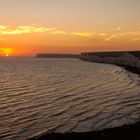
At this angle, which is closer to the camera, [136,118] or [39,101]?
[136,118]

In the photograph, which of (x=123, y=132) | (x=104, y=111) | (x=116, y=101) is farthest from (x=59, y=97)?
(x=123, y=132)

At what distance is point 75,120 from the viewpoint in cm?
1908

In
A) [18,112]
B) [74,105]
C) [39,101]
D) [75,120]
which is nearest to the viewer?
[75,120]

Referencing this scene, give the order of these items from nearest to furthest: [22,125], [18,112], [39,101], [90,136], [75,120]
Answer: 1. [90,136]
2. [22,125]
3. [75,120]
4. [18,112]
5. [39,101]

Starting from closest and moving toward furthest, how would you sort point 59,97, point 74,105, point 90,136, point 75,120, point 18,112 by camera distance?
1. point 90,136
2. point 75,120
3. point 18,112
4. point 74,105
5. point 59,97

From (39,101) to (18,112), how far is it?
15.4 ft

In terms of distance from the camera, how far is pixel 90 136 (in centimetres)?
1441

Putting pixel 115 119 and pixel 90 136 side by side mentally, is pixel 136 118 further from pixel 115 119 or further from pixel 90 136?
pixel 90 136

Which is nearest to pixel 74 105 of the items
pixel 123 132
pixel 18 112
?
pixel 18 112

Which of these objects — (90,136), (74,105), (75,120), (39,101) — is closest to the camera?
(90,136)

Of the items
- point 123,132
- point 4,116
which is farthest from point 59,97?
point 123,132

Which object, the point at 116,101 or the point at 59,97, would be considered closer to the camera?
the point at 116,101

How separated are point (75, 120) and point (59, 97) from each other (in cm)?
919

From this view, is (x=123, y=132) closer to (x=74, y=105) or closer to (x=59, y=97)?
(x=74, y=105)
